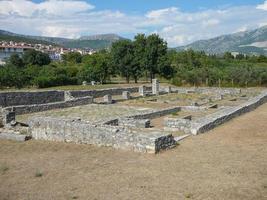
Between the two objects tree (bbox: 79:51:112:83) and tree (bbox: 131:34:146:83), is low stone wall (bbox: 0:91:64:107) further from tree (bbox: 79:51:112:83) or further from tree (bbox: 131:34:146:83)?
tree (bbox: 131:34:146:83)

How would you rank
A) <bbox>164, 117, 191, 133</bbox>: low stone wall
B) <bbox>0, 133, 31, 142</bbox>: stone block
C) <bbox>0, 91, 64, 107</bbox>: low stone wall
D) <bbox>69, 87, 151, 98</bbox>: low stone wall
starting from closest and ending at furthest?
1. <bbox>0, 133, 31, 142</bbox>: stone block
2. <bbox>164, 117, 191, 133</bbox>: low stone wall
3. <bbox>0, 91, 64, 107</bbox>: low stone wall
4. <bbox>69, 87, 151, 98</bbox>: low stone wall

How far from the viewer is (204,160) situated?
38.0 ft

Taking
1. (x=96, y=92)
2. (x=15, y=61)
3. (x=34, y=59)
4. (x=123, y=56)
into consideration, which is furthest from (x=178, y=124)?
(x=34, y=59)

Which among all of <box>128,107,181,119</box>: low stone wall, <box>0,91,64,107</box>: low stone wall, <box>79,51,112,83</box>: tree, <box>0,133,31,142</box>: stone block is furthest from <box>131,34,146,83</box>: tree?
<box>0,133,31,142</box>: stone block

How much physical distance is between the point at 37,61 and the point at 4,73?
42.4 m

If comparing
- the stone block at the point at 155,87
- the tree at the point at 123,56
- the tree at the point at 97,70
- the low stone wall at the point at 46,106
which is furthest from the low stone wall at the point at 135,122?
the tree at the point at 123,56

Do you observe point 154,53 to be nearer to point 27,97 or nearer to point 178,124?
point 27,97

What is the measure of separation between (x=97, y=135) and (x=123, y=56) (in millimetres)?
43377

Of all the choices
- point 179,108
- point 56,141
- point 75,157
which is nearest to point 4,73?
point 179,108

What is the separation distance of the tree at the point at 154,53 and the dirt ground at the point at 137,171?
40521 millimetres

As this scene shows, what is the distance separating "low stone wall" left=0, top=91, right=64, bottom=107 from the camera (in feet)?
89.6

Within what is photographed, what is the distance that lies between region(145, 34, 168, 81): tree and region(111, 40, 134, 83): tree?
8.59 ft

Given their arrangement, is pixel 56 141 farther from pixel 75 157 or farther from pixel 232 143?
pixel 232 143

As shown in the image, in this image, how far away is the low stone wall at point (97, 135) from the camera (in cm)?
1273
